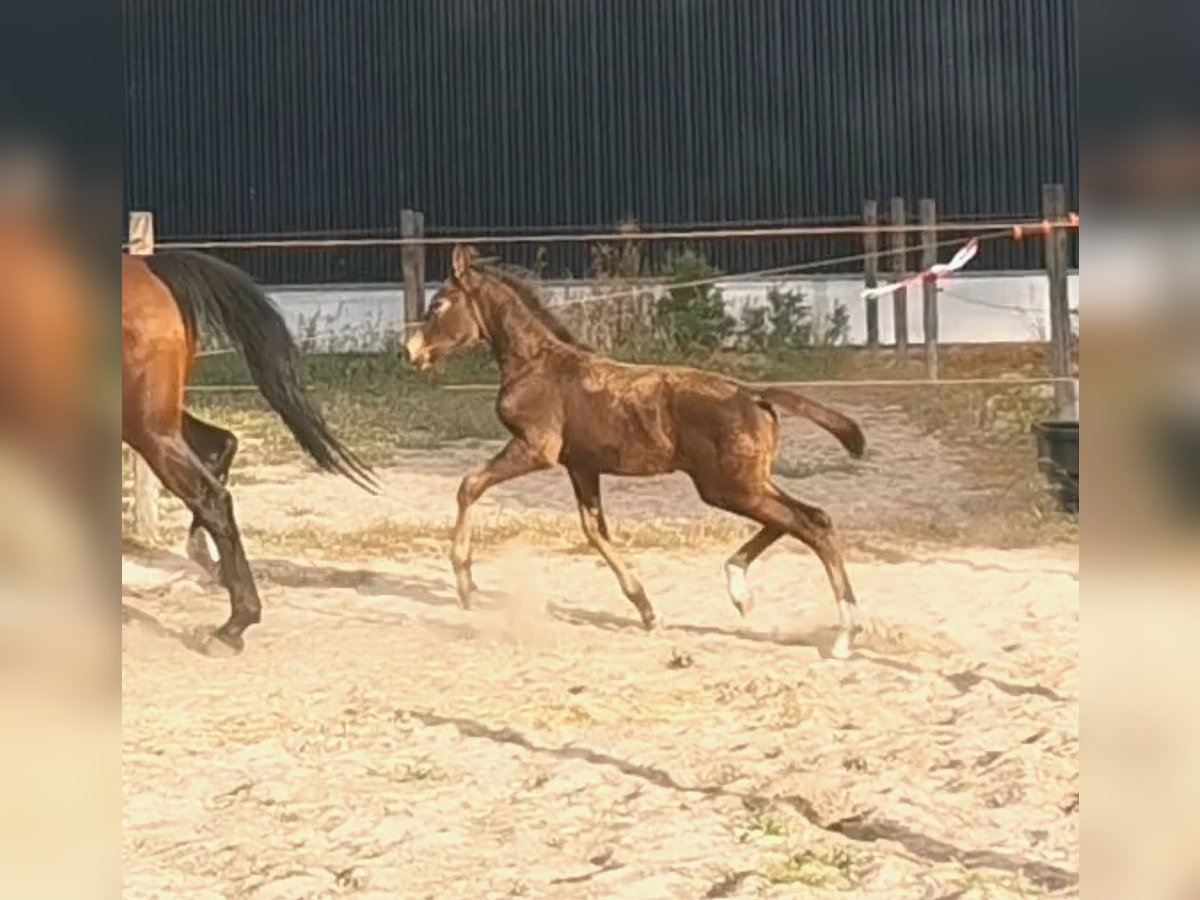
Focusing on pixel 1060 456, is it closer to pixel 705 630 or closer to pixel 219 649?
pixel 705 630

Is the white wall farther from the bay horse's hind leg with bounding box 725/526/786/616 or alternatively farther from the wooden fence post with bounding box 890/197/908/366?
the bay horse's hind leg with bounding box 725/526/786/616

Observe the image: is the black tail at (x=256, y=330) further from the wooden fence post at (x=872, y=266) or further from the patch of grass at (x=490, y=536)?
the wooden fence post at (x=872, y=266)

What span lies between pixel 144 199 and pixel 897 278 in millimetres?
1623

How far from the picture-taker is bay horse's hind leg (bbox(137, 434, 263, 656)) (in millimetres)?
3172

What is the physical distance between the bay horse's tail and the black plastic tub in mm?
526

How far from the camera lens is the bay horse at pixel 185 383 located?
3125 millimetres

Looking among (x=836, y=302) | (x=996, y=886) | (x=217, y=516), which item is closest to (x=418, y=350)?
(x=217, y=516)

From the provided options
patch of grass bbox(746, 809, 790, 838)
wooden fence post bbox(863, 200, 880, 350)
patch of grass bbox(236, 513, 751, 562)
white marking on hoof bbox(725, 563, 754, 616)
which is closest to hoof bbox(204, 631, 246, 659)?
patch of grass bbox(236, 513, 751, 562)

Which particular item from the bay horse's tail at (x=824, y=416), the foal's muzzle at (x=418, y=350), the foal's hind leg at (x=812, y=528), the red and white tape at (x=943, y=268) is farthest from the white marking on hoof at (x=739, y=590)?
Result: the foal's muzzle at (x=418, y=350)

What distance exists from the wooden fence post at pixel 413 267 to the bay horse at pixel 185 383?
270mm
